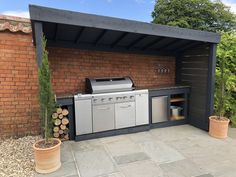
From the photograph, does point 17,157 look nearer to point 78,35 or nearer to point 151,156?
point 151,156


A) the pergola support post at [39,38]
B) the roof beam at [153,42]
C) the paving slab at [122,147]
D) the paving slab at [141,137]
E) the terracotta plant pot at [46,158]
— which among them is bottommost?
the paving slab at [122,147]

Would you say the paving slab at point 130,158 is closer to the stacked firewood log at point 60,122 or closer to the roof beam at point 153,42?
the stacked firewood log at point 60,122

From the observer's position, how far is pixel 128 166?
3.00 m

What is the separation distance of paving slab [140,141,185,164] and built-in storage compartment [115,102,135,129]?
662 mm

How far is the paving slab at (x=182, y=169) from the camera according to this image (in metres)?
2.78

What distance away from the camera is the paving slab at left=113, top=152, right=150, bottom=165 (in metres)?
3.17

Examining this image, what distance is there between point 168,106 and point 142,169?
7.39ft

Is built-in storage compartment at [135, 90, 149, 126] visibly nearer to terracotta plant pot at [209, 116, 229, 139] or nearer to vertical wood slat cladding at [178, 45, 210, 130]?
vertical wood slat cladding at [178, 45, 210, 130]

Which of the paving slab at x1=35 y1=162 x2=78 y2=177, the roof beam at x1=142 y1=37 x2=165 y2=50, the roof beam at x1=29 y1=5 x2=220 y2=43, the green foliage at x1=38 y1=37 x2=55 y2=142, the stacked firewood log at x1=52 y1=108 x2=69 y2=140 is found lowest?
the paving slab at x1=35 y1=162 x2=78 y2=177

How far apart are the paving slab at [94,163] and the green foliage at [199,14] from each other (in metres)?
12.5

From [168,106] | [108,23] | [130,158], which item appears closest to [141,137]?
[130,158]

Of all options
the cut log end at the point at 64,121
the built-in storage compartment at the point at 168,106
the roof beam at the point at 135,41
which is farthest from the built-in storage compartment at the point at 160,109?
the cut log end at the point at 64,121

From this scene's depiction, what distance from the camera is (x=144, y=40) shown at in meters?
4.50

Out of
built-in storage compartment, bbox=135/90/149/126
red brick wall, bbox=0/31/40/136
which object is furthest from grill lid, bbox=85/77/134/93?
red brick wall, bbox=0/31/40/136
